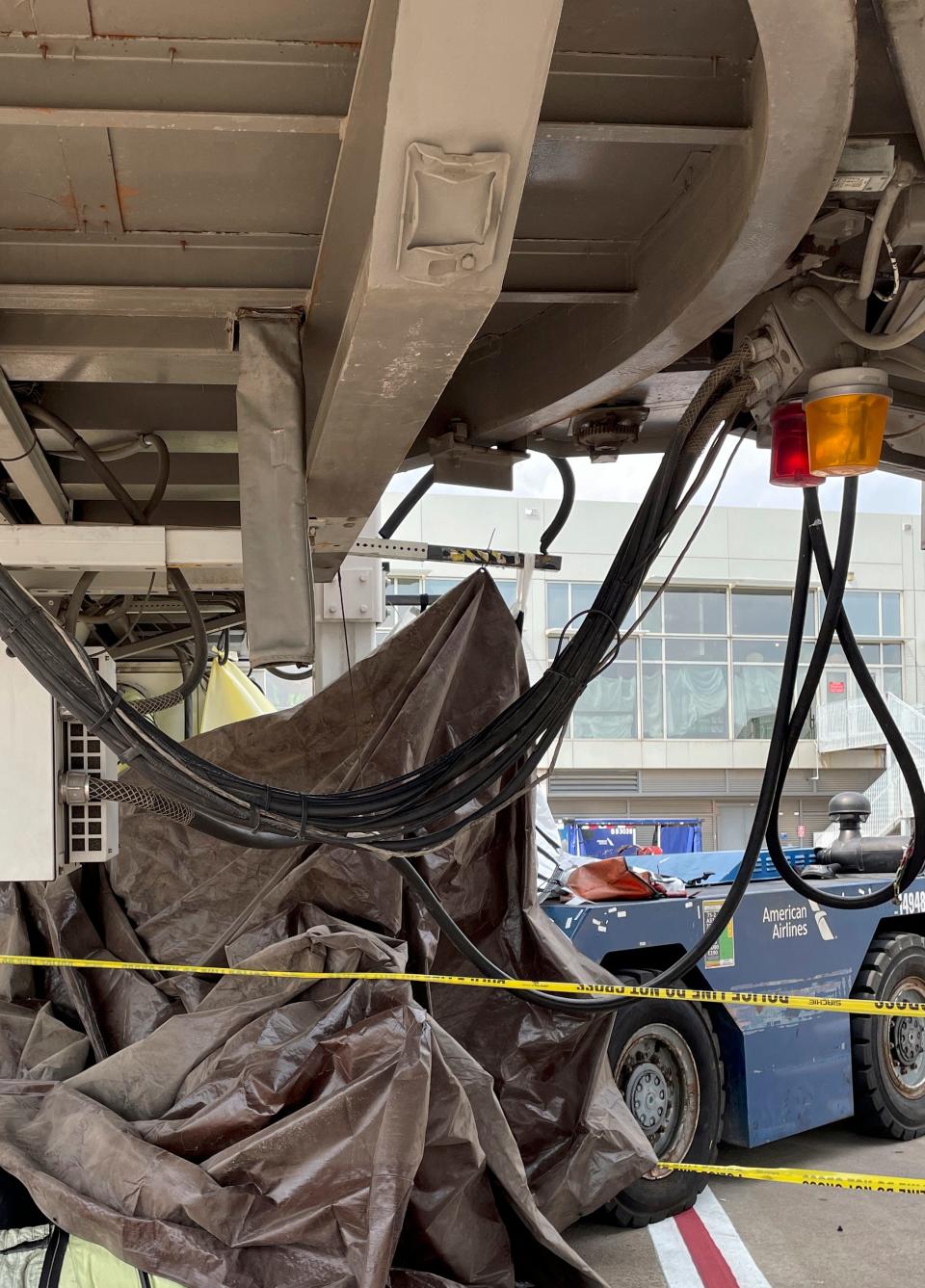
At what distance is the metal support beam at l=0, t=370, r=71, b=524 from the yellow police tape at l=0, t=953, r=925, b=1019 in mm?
1577

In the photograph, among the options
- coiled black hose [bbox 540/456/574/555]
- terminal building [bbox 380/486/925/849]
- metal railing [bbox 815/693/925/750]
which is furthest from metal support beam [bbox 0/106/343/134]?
metal railing [bbox 815/693/925/750]

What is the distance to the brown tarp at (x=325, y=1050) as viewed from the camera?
3.17m

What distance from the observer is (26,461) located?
3.44 m

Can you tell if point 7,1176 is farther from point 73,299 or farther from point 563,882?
point 563,882

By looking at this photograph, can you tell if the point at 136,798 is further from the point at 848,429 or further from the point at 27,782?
the point at 848,429

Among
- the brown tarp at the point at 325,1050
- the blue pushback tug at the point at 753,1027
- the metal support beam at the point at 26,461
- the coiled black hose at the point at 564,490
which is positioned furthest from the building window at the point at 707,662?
the metal support beam at the point at 26,461

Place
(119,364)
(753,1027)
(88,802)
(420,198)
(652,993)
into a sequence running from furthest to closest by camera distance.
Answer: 1. (753,1027)
2. (652,993)
3. (88,802)
4. (119,364)
5. (420,198)

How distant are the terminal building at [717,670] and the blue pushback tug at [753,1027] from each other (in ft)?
59.6

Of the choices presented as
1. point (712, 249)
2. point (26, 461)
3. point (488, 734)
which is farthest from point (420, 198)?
point (26, 461)

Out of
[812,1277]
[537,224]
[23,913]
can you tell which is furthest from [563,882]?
[537,224]

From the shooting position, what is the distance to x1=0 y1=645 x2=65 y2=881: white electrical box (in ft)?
10.5

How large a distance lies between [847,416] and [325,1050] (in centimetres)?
226

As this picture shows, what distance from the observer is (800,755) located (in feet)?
87.9

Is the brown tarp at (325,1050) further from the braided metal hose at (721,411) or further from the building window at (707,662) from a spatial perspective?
the building window at (707,662)
